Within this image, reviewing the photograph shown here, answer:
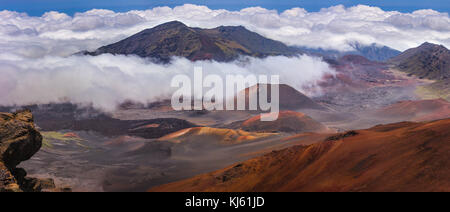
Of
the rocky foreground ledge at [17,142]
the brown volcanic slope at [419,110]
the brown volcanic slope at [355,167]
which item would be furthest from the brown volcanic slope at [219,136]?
the brown volcanic slope at [419,110]

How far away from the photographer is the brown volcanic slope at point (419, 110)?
416ft

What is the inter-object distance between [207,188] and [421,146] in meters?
22.8

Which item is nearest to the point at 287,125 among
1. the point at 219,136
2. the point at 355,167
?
the point at 219,136

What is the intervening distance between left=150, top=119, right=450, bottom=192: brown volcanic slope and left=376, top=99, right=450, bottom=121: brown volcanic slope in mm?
99423

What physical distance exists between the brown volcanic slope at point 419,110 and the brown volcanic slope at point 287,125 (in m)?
41.8

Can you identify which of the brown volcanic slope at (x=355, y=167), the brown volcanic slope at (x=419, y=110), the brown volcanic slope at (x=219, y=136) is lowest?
the brown volcanic slope at (x=219, y=136)

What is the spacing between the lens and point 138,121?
157625mm

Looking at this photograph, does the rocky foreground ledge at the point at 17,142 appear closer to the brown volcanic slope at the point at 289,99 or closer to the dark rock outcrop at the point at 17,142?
the dark rock outcrop at the point at 17,142

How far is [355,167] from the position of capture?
32438mm

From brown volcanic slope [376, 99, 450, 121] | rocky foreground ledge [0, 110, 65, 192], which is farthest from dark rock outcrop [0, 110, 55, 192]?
brown volcanic slope [376, 99, 450, 121]

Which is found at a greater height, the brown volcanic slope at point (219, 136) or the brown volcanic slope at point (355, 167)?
the brown volcanic slope at point (355, 167)

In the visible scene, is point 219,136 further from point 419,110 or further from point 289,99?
point 419,110
